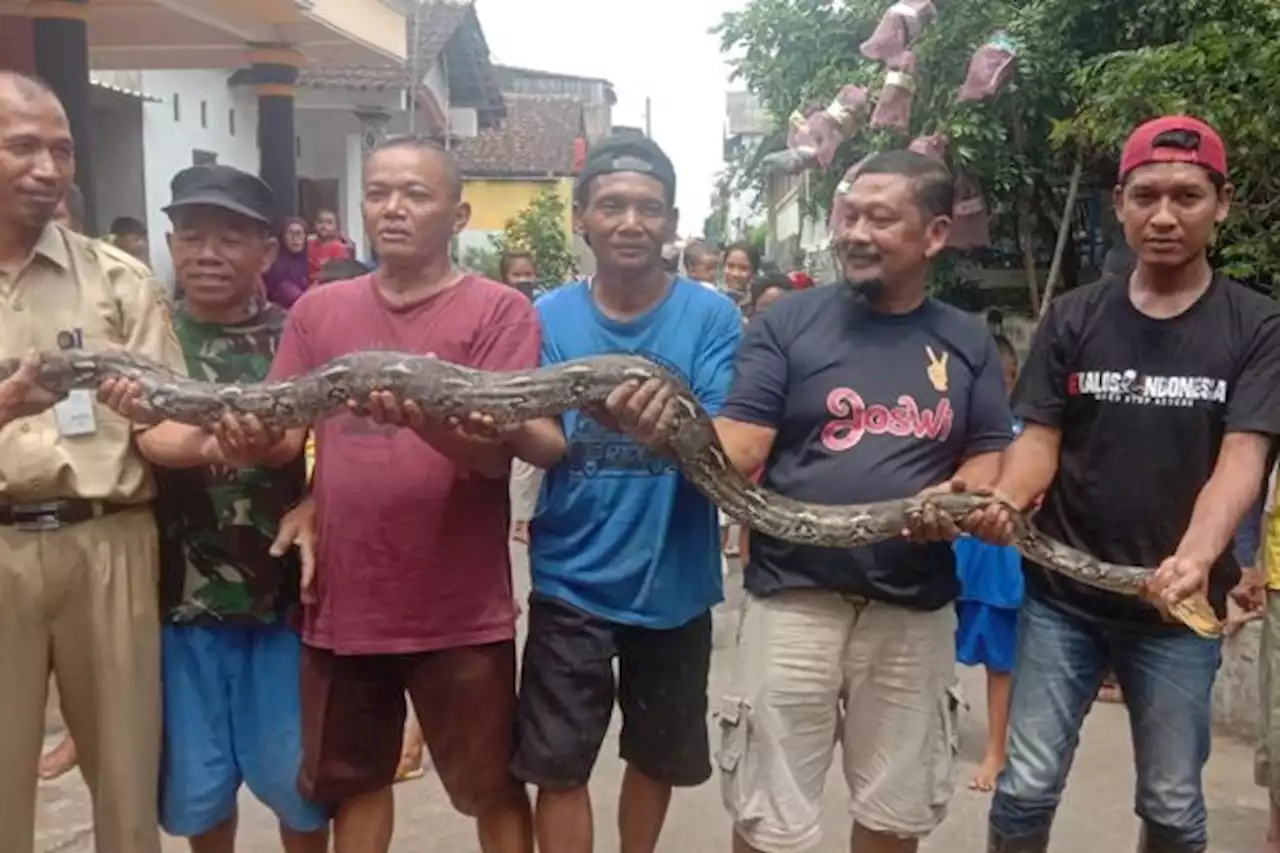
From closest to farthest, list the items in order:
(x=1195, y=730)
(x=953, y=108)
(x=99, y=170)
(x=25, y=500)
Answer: (x=25, y=500), (x=1195, y=730), (x=953, y=108), (x=99, y=170)

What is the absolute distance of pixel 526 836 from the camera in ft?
11.9

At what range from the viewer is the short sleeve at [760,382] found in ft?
11.3

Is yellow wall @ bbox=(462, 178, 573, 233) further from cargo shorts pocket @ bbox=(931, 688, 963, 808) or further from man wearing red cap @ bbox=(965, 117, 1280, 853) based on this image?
cargo shorts pocket @ bbox=(931, 688, 963, 808)

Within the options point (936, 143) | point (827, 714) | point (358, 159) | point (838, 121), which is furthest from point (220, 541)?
point (358, 159)

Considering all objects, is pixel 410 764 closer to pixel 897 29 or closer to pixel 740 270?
pixel 740 270

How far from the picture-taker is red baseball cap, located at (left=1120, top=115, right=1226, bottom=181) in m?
3.37

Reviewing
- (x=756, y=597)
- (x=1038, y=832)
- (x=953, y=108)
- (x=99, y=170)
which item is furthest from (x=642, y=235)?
(x=99, y=170)

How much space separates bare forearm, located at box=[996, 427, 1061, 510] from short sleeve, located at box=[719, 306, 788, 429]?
2.07 ft

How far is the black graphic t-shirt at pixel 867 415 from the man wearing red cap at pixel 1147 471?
0.21 meters

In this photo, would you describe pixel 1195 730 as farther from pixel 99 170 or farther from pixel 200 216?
pixel 99 170

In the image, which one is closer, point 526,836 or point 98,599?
point 98,599

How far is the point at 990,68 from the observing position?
10.5 m

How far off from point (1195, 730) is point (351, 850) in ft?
7.60

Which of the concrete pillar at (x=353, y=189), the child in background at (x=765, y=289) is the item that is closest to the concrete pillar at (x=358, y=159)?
the concrete pillar at (x=353, y=189)
